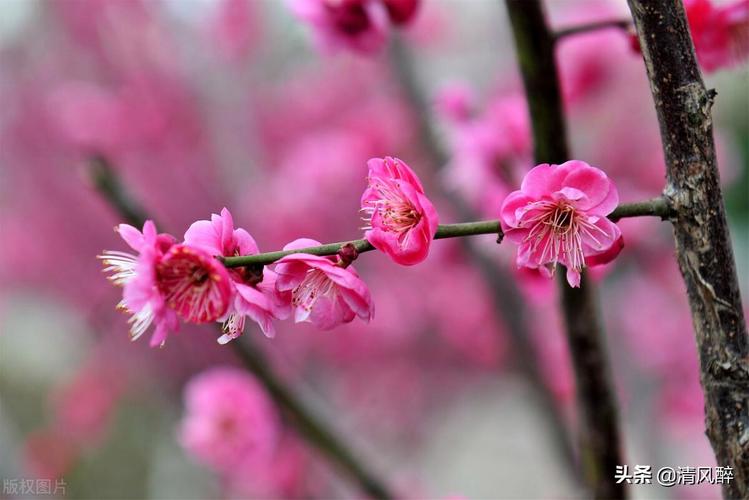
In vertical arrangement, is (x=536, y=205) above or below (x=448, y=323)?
below

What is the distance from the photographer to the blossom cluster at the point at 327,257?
0.45m

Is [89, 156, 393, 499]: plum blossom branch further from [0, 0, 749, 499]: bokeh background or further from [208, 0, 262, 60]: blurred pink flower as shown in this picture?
[208, 0, 262, 60]: blurred pink flower

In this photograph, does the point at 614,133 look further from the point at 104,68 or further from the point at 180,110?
the point at 104,68

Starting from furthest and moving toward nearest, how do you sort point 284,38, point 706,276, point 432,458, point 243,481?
point 432,458, point 284,38, point 243,481, point 706,276

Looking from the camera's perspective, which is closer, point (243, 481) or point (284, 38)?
point (243, 481)

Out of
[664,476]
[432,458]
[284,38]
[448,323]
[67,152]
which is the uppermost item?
[284,38]

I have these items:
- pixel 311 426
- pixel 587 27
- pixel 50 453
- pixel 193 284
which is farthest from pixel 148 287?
pixel 50 453

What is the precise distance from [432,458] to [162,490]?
4.17ft

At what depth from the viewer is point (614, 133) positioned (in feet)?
9.46

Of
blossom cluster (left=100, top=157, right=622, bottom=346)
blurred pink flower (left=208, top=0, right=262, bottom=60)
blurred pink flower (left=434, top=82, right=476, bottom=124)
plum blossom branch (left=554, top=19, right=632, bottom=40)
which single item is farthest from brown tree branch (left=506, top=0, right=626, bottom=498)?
blurred pink flower (left=208, top=0, right=262, bottom=60)

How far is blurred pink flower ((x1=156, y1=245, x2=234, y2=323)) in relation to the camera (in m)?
0.44

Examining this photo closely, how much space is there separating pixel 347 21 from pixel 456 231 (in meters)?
0.45

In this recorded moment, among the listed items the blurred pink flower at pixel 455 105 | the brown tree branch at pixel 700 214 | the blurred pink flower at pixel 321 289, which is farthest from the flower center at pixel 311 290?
the blurred pink flower at pixel 455 105

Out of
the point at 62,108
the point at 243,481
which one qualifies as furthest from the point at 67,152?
the point at 243,481
